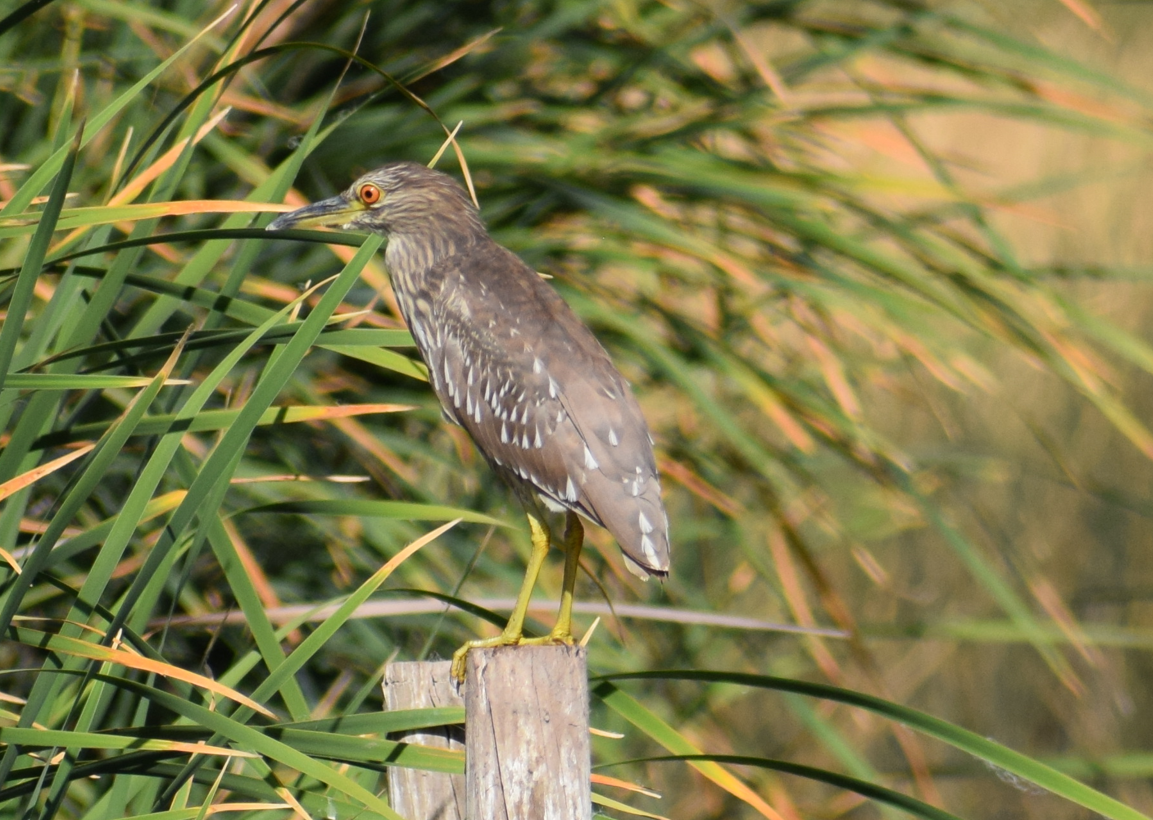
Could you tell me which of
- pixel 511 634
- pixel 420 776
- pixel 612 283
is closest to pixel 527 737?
pixel 420 776

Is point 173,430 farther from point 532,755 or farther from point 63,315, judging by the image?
point 532,755

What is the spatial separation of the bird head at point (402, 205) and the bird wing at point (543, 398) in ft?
0.33

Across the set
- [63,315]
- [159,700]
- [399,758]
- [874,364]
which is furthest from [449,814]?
[874,364]

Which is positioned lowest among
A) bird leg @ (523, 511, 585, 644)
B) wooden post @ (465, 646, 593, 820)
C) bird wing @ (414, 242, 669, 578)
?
wooden post @ (465, 646, 593, 820)

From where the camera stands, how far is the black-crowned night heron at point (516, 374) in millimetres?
1696

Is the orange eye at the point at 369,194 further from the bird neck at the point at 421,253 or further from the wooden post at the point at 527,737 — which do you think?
the wooden post at the point at 527,737

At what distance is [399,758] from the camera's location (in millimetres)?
1333

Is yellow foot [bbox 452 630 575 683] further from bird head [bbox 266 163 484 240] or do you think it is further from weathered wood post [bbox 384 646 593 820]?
bird head [bbox 266 163 484 240]

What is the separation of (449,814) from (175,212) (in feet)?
2.67

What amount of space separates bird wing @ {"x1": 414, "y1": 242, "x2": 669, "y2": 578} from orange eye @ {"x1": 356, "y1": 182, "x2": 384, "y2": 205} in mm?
188

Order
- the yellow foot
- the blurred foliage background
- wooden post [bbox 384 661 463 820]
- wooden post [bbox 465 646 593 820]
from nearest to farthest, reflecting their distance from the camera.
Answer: wooden post [bbox 465 646 593 820], wooden post [bbox 384 661 463 820], the yellow foot, the blurred foliage background

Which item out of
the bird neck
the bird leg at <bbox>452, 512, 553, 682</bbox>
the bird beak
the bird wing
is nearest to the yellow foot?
the bird leg at <bbox>452, 512, 553, 682</bbox>

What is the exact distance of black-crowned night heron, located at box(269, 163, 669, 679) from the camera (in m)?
1.70

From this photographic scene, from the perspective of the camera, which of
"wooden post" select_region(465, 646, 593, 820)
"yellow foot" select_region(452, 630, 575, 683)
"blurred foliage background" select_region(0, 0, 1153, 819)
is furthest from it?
"blurred foliage background" select_region(0, 0, 1153, 819)
